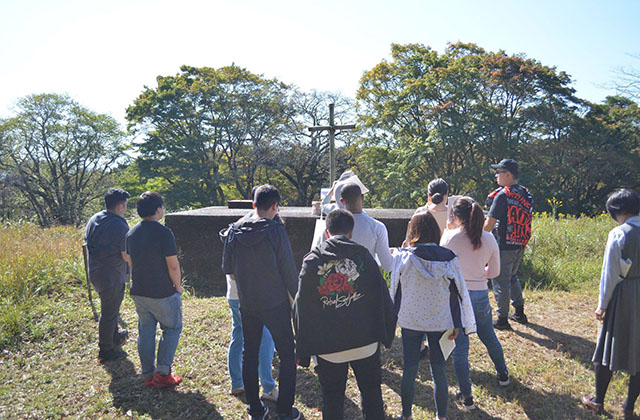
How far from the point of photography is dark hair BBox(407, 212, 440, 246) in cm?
281

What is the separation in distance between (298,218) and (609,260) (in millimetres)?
4619

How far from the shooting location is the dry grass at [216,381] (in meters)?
3.40

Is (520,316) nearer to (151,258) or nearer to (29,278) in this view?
(151,258)

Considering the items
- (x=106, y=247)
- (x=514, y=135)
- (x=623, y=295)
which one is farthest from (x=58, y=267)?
(x=514, y=135)

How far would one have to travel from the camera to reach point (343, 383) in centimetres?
251

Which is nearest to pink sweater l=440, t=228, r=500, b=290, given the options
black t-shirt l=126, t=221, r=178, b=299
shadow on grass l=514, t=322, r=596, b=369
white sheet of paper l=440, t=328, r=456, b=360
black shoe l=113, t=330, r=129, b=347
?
white sheet of paper l=440, t=328, r=456, b=360

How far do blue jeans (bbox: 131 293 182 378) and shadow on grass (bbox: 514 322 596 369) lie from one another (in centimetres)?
371

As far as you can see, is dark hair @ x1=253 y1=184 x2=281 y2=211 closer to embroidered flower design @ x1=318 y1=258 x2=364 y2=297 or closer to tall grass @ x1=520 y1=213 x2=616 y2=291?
embroidered flower design @ x1=318 y1=258 x2=364 y2=297

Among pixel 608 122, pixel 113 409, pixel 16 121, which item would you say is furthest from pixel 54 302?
pixel 16 121

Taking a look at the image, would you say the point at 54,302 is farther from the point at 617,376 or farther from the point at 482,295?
the point at 617,376

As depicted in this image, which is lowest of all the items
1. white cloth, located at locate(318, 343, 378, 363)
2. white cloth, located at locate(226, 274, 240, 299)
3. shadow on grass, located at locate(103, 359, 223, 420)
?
shadow on grass, located at locate(103, 359, 223, 420)

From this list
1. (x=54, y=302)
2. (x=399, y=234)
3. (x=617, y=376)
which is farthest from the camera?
(x=399, y=234)

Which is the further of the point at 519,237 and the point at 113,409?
the point at 519,237

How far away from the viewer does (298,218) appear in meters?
6.93
